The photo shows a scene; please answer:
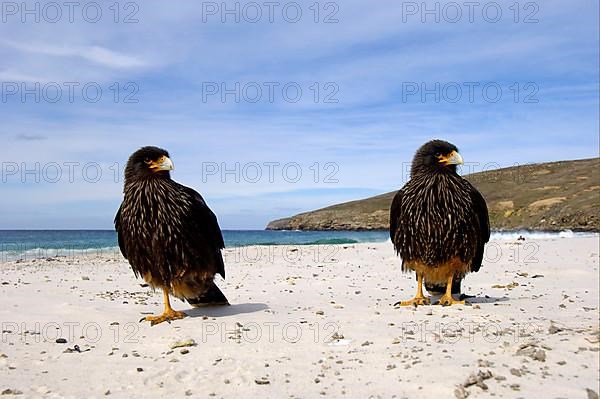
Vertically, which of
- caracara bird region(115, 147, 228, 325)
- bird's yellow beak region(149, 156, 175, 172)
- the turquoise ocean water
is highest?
bird's yellow beak region(149, 156, 175, 172)

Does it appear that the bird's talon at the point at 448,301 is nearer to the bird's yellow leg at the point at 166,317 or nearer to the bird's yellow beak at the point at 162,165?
the bird's yellow leg at the point at 166,317

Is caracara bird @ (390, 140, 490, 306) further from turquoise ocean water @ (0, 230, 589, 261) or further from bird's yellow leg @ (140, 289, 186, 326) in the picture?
turquoise ocean water @ (0, 230, 589, 261)

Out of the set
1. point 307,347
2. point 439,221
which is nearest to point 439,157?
point 439,221

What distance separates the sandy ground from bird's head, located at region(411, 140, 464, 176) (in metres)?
1.78

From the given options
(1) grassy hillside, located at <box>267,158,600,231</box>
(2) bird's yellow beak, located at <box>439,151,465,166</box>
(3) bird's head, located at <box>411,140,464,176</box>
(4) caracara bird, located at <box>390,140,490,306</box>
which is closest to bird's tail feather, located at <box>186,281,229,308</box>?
(4) caracara bird, located at <box>390,140,490,306</box>

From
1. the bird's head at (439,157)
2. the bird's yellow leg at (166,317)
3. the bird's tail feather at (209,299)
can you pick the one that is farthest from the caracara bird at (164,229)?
the bird's head at (439,157)

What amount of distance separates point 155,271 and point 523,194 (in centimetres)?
6292

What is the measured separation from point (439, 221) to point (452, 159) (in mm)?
854

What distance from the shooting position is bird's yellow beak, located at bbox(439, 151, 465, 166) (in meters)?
7.12

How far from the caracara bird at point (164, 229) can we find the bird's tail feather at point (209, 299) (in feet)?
0.96

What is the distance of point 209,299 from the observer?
287 inches

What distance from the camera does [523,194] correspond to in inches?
2491

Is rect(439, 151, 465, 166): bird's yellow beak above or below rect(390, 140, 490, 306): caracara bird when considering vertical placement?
above

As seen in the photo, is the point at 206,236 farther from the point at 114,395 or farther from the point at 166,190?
the point at 114,395
